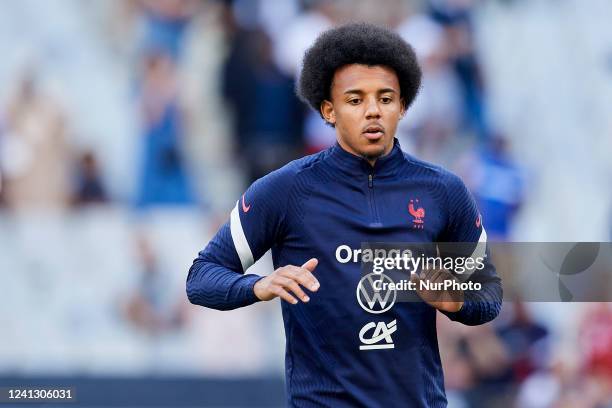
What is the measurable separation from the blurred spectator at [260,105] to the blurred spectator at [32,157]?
1450 mm

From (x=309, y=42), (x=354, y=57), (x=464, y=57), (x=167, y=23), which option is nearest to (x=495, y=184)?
(x=464, y=57)

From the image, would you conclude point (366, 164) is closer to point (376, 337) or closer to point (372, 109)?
point (372, 109)

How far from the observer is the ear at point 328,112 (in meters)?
4.76

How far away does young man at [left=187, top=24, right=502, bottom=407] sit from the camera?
174 inches

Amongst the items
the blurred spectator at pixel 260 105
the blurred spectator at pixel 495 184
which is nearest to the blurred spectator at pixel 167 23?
the blurred spectator at pixel 260 105

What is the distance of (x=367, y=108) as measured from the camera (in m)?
4.55

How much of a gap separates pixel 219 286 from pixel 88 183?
638 centimetres

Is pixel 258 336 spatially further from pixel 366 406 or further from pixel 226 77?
pixel 366 406

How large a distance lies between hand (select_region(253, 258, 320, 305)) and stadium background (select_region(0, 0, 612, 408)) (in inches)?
221

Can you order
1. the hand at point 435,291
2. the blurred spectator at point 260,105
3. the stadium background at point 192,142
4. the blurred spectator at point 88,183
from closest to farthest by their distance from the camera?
the hand at point 435,291
the stadium background at point 192,142
the blurred spectator at point 260,105
the blurred spectator at point 88,183

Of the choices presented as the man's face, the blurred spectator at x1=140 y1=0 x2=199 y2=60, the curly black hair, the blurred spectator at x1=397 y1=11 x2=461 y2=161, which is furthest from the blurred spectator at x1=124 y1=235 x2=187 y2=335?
the man's face

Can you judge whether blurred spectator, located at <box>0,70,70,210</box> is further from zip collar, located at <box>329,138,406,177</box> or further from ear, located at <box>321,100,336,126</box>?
zip collar, located at <box>329,138,406,177</box>

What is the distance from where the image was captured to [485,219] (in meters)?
9.95

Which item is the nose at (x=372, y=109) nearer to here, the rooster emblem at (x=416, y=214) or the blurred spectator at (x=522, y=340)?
the rooster emblem at (x=416, y=214)
